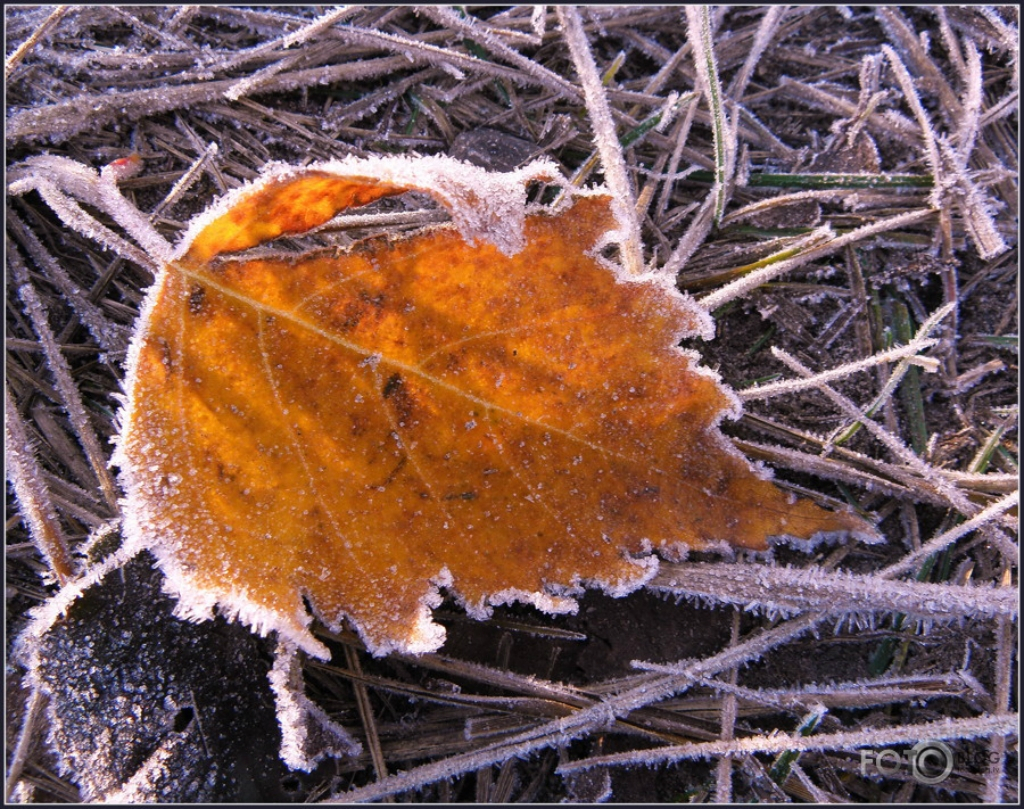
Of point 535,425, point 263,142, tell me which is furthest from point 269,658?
point 263,142

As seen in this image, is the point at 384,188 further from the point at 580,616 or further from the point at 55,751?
the point at 55,751

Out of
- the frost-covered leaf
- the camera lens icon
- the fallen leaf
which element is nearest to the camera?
the fallen leaf

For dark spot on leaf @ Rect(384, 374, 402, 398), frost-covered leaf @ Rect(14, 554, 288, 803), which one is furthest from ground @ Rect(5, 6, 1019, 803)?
dark spot on leaf @ Rect(384, 374, 402, 398)

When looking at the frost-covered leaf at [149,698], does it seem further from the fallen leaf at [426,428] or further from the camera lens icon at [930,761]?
the camera lens icon at [930,761]

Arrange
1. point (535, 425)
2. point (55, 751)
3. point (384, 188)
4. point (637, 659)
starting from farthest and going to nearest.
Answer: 1. point (637, 659)
2. point (55, 751)
3. point (535, 425)
4. point (384, 188)

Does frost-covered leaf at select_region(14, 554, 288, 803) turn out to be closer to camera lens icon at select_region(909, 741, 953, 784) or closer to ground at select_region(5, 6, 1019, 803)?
ground at select_region(5, 6, 1019, 803)

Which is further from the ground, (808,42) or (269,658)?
(808,42)
